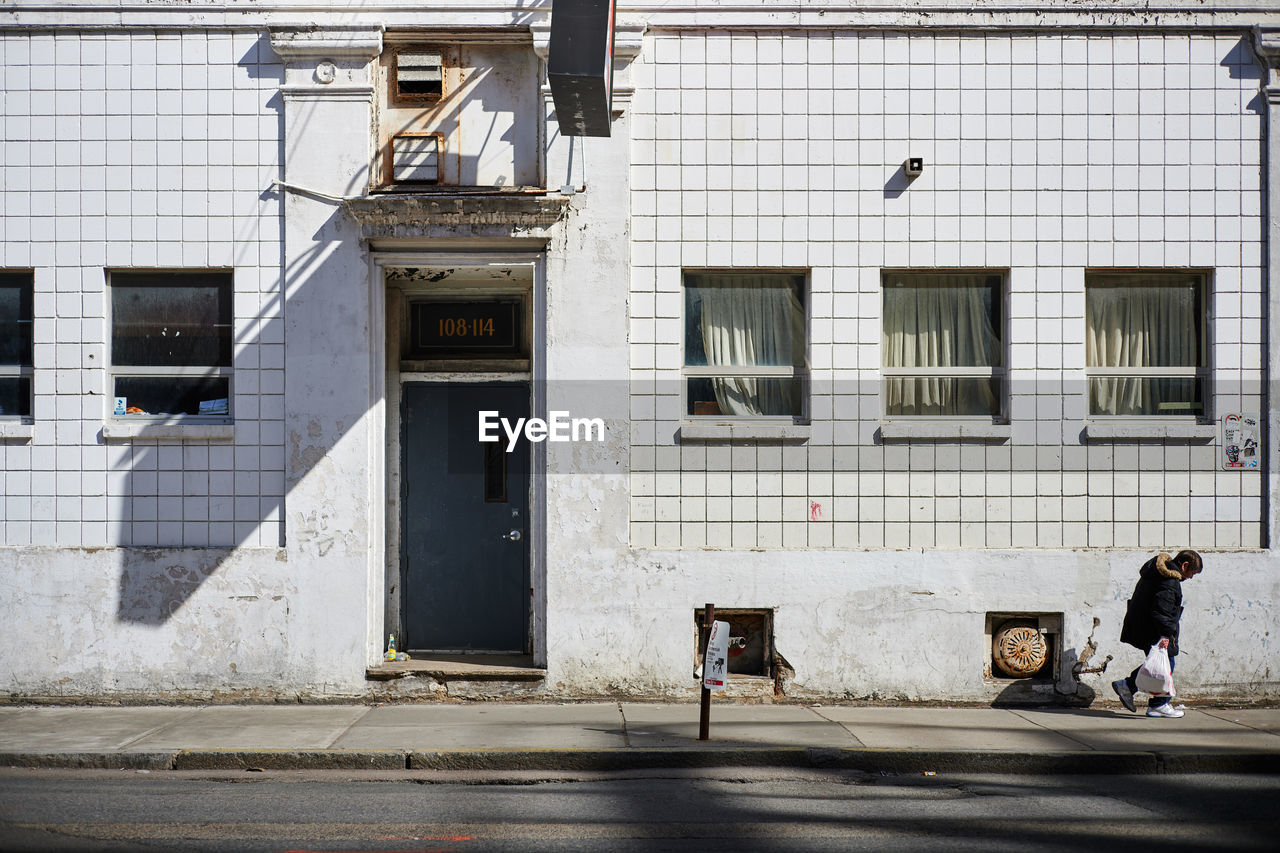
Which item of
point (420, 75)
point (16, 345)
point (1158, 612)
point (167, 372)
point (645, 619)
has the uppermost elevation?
point (420, 75)

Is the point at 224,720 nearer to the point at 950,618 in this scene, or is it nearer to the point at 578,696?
the point at 578,696

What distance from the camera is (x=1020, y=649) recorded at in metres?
9.93

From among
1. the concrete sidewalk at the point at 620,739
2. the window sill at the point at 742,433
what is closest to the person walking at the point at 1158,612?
the concrete sidewalk at the point at 620,739

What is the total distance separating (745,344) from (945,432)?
1986 millimetres

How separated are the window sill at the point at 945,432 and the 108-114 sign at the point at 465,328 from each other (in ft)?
12.0

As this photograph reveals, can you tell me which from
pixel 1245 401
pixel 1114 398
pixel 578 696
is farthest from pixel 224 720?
pixel 1245 401

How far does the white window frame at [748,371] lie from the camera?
33.2 feet

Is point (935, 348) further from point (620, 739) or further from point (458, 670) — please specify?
Answer: point (458, 670)

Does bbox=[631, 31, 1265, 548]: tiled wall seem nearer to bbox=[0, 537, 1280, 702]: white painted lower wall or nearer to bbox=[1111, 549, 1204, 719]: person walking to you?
bbox=[0, 537, 1280, 702]: white painted lower wall

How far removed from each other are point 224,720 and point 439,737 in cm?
198

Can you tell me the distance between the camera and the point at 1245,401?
10156 mm

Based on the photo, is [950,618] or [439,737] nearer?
[439,737]

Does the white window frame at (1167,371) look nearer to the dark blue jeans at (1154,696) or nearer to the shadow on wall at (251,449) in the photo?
the dark blue jeans at (1154,696)

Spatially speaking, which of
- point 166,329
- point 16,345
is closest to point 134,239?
point 166,329
